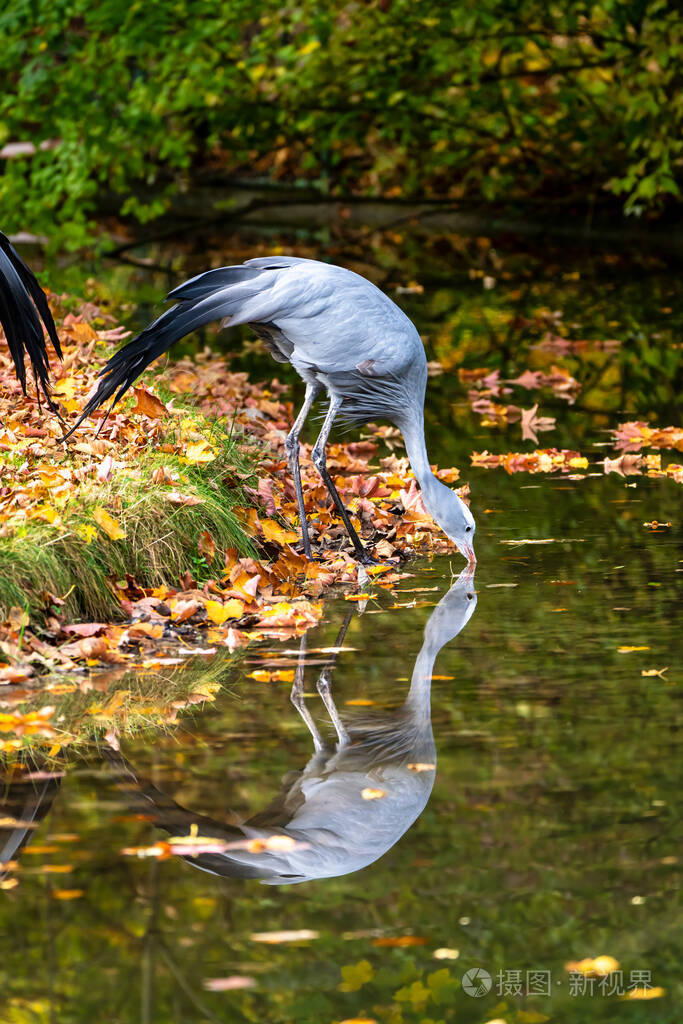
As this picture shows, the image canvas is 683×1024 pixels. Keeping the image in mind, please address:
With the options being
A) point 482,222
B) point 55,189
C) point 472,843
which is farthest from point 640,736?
point 482,222

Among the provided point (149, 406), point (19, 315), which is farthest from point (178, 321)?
point (149, 406)

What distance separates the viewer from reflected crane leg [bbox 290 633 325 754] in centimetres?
475

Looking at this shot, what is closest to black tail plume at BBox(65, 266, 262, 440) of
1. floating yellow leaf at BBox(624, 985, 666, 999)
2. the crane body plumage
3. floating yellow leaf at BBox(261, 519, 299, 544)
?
the crane body plumage

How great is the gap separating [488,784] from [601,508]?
3.72 meters

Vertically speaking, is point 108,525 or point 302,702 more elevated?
point 108,525

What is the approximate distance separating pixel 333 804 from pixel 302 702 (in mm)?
819

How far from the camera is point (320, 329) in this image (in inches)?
266

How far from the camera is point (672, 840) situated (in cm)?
402

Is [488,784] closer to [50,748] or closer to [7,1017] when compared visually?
[50,748]

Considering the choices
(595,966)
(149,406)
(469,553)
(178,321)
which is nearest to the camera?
(595,966)

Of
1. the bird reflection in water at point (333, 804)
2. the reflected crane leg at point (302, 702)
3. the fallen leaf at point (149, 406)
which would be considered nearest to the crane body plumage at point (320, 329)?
the fallen leaf at point (149, 406)

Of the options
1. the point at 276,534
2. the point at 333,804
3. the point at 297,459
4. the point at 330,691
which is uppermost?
the point at 333,804

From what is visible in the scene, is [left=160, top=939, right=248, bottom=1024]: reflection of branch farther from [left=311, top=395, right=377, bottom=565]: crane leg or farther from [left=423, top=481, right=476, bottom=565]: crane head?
[left=311, top=395, right=377, bottom=565]: crane leg

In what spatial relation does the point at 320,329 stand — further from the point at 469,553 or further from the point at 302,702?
the point at 302,702
